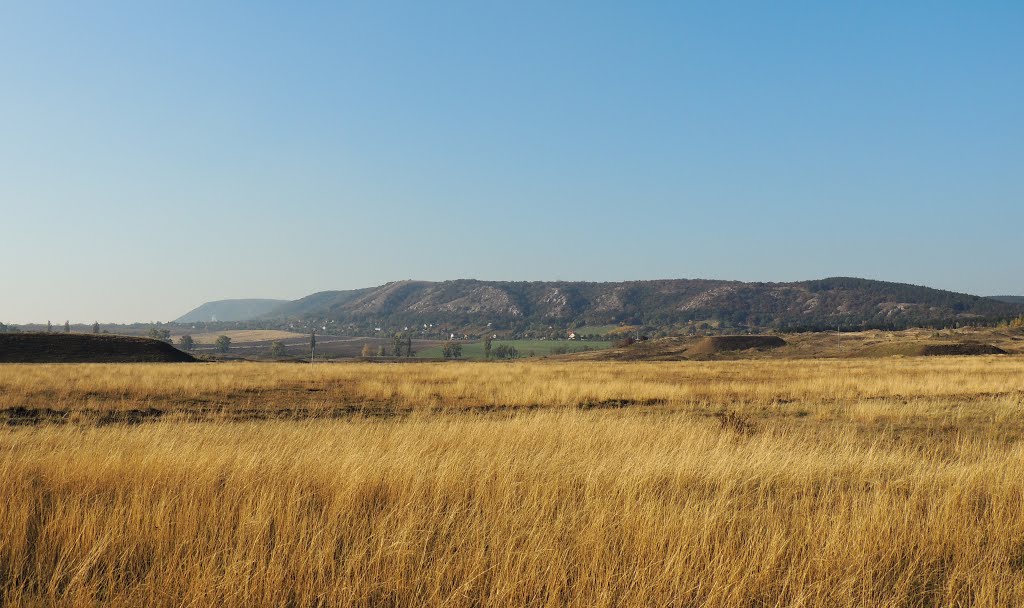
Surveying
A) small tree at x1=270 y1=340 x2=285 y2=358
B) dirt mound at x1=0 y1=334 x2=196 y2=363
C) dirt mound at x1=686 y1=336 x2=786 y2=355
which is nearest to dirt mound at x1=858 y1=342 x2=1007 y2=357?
dirt mound at x1=686 y1=336 x2=786 y2=355

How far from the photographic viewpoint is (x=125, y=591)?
3.69m

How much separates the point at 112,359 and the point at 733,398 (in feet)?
198

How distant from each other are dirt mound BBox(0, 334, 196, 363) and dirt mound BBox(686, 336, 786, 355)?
6722 cm

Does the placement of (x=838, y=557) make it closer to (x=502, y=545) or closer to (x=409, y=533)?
(x=502, y=545)

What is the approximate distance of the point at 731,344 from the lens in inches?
3617

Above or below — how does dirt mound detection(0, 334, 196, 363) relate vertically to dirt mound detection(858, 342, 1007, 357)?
above

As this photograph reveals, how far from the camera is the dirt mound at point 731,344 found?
90.1 meters

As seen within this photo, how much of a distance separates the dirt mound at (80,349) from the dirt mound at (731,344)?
6722cm

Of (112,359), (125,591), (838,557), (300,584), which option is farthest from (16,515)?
(112,359)

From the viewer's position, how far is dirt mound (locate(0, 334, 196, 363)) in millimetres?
58719

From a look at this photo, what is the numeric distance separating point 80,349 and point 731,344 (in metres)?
80.9

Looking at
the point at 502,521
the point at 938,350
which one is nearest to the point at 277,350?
the point at 938,350

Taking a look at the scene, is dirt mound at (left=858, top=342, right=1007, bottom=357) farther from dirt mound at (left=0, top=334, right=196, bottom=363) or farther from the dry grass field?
dirt mound at (left=0, top=334, right=196, bottom=363)

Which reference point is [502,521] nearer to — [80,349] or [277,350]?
[80,349]
